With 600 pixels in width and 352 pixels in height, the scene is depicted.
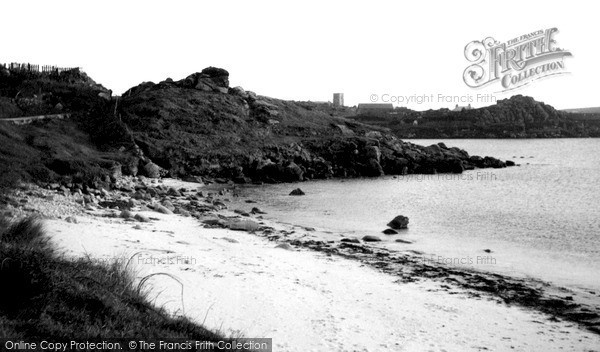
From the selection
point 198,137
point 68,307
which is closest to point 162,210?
point 68,307

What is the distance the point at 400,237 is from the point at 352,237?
2075mm

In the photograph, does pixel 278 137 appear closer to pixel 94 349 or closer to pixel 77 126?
pixel 77 126

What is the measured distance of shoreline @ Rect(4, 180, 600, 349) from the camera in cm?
1244

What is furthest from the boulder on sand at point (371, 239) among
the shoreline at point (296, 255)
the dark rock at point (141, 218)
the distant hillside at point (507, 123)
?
the distant hillside at point (507, 123)

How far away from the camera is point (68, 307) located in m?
6.82

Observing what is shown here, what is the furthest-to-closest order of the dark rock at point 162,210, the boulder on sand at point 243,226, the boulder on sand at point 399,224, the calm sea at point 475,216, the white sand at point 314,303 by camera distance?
the boulder on sand at point 399,224, the dark rock at point 162,210, the boulder on sand at point 243,226, the calm sea at point 475,216, the white sand at point 314,303

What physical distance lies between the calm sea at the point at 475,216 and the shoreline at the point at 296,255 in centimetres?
180

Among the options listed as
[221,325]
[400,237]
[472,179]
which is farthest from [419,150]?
[221,325]

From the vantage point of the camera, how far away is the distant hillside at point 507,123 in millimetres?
153125

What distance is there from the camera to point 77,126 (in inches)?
1599

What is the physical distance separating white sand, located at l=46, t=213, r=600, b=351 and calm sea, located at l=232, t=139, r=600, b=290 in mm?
4824

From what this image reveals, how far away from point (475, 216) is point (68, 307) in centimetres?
2586

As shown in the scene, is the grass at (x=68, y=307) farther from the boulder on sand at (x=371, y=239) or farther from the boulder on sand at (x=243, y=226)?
the boulder on sand at (x=371, y=239)

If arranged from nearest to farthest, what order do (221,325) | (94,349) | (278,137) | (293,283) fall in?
(94,349) < (221,325) < (293,283) < (278,137)
